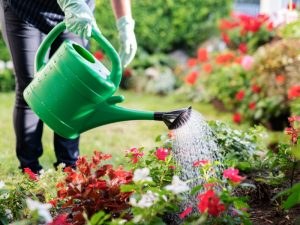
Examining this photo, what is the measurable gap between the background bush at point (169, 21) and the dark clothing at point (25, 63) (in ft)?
11.2

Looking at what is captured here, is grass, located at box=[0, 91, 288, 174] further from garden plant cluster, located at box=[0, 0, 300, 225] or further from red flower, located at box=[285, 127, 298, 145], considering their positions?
red flower, located at box=[285, 127, 298, 145]

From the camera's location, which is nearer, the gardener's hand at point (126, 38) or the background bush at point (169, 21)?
the gardener's hand at point (126, 38)

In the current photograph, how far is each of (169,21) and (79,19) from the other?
431cm

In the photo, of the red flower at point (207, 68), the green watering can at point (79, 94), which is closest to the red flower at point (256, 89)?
the red flower at point (207, 68)

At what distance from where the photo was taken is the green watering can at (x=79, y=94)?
6.02ft

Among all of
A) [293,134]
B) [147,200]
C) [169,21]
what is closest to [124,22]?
[293,134]

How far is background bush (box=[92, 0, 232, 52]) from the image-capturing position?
19.2 feet

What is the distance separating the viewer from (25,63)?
7.75ft

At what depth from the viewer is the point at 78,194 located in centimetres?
163

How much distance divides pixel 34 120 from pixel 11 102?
245 cm

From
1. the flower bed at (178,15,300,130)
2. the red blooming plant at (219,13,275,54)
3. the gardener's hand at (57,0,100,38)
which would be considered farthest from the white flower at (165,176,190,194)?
the red blooming plant at (219,13,275,54)

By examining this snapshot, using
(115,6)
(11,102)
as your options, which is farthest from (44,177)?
(11,102)

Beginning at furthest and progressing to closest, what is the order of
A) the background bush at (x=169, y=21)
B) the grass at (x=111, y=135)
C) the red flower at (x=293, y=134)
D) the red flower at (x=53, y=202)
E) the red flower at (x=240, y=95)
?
the background bush at (x=169, y=21) → the red flower at (x=240, y=95) → the grass at (x=111, y=135) → the red flower at (x=293, y=134) → the red flower at (x=53, y=202)

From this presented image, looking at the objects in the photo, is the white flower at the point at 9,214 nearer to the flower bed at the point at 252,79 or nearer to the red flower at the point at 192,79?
the flower bed at the point at 252,79
